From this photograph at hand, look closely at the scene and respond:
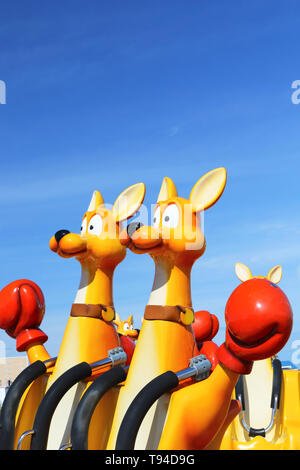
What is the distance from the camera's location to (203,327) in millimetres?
5438

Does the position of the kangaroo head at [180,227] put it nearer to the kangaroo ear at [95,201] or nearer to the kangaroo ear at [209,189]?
the kangaroo ear at [209,189]

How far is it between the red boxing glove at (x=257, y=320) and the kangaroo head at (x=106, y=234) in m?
1.56

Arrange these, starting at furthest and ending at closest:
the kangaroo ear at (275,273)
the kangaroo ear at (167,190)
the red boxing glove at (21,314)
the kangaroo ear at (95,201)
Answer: the kangaroo ear at (275,273) → the red boxing glove at (21,314) → the kangaroo ear at (95,201) → the kangaroo ear at (167,190)

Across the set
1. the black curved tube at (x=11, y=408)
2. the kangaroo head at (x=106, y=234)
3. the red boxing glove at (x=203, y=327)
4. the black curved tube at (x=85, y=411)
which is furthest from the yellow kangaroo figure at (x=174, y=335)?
the red boxing glove at (x=203, y=327)

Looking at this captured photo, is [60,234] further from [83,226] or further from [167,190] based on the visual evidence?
[167,190]

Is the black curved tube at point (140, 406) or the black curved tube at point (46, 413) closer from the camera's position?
the black curved tube at point (140, 406)

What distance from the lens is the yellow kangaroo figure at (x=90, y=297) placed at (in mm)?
3881

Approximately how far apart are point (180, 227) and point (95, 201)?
113 centimetres
